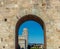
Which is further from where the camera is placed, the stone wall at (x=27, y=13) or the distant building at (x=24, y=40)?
the distant building at (x=24, y=40)

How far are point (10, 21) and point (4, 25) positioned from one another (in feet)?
1.20

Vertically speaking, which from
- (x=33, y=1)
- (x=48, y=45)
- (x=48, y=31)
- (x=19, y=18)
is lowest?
(x=48, y=45)

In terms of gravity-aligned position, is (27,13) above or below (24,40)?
above

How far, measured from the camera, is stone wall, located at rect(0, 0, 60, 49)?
10.7 metres

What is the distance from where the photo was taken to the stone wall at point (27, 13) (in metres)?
10.7

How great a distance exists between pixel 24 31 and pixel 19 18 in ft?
60.1

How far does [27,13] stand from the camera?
10883 mm

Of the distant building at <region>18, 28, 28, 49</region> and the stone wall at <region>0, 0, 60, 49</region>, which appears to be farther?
the distant building at <region>18, 28, 28, 49</region>

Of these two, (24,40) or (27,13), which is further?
(24,40)

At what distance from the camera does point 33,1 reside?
11.0 meters

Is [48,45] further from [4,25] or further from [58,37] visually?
[4,25]

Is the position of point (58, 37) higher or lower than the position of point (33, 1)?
lower

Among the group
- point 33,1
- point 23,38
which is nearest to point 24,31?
point 23,38

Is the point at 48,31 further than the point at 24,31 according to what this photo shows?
No
